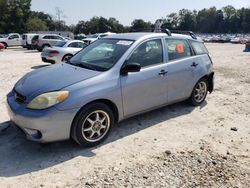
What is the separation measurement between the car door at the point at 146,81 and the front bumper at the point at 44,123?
3.44 ft

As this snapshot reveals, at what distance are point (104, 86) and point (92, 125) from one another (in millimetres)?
609

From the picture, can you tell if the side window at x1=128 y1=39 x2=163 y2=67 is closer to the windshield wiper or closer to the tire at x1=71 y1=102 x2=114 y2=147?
the windshield wiper

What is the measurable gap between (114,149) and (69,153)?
2.17 ft

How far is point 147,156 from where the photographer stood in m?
3.95

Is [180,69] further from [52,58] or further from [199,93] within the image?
[52,58]

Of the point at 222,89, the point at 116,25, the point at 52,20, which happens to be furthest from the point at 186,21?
the point at 222,89

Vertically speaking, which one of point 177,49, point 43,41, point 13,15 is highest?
point 13,15

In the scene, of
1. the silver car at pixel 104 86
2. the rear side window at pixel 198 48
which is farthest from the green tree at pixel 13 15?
the silver car at pixel 104 86

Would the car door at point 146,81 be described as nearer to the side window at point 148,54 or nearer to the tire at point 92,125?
the side window at point 148,54

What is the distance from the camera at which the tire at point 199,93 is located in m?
5.98

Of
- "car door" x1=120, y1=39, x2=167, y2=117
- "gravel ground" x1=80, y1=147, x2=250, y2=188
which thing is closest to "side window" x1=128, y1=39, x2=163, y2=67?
"car door" x1=120, y1=39, x2=167, y2=117

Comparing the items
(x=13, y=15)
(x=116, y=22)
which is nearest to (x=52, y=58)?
(x=13, y=15)

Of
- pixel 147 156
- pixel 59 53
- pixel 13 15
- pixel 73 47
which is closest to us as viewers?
pixel 147 156

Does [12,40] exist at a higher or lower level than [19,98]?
higher
